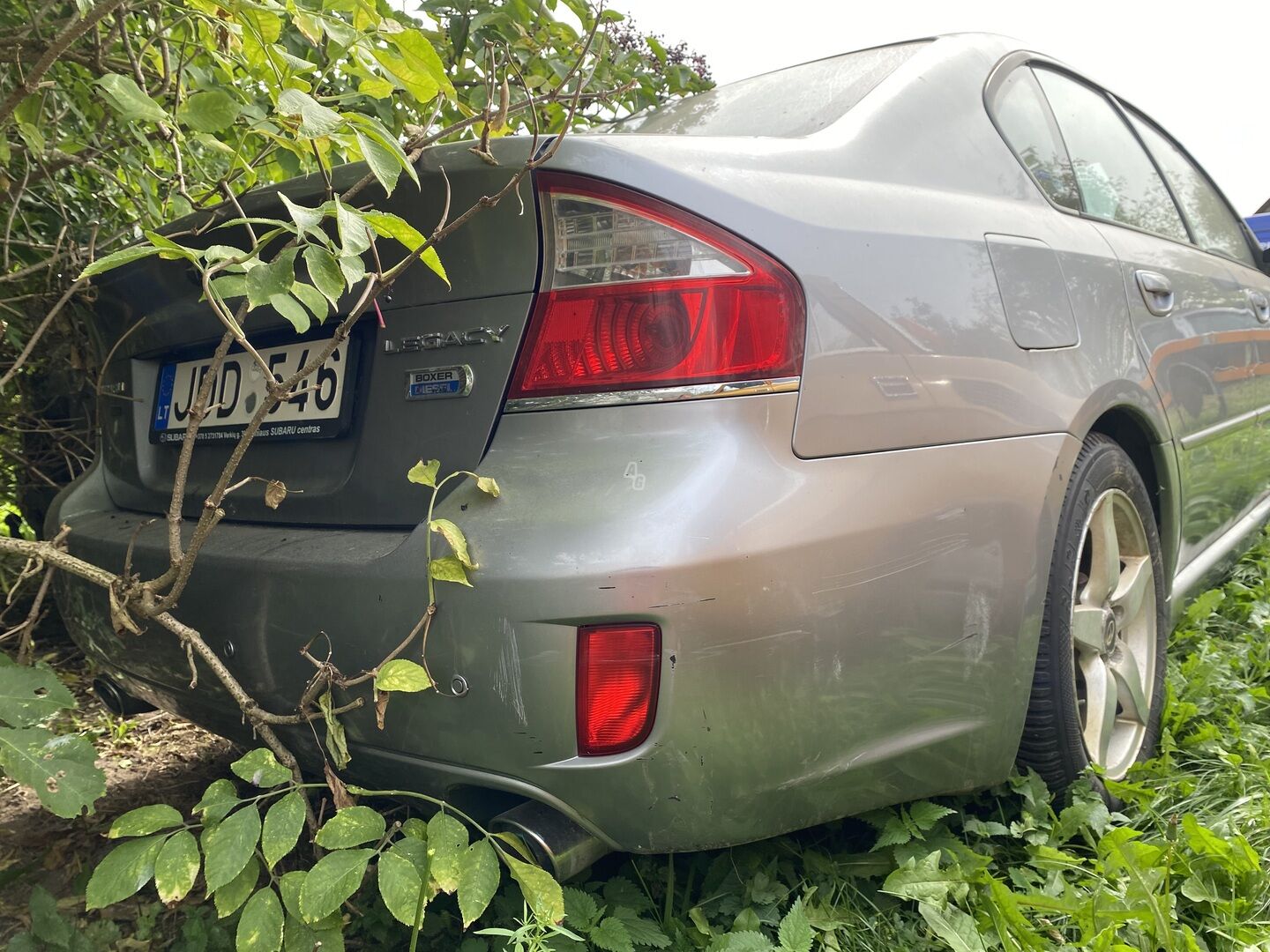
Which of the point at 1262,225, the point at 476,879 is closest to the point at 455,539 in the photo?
the point at 476,879

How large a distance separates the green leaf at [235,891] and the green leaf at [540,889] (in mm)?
343

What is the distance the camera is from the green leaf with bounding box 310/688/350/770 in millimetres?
1327

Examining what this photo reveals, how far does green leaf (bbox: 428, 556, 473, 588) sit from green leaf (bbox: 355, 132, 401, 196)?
1.47ft

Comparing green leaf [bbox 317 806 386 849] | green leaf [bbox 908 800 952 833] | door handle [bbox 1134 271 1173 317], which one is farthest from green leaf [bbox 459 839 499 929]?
door handle [bbox 1134 271 1173 317]

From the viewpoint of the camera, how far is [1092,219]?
2057mm

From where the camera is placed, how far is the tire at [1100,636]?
162cm

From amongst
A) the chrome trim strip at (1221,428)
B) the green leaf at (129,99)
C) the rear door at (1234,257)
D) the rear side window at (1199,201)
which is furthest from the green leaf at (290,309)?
the rear side window at (1199,201)

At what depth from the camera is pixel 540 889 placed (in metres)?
1.20

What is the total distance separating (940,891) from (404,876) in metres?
0.79

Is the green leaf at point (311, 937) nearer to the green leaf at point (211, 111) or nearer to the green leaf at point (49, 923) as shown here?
the green leaf at point (49, 923)

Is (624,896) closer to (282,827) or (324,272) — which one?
(282,827)

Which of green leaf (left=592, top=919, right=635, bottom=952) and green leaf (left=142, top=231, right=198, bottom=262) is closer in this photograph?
green leaf (left=142, top=231, right=198, bottom=262)

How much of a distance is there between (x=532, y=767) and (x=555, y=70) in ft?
6.05

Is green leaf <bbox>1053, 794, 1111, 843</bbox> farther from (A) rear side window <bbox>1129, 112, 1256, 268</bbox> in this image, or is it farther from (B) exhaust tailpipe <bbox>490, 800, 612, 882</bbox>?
(A) rear side window <bbox>1129, 112, 1256, 268</bbox>
